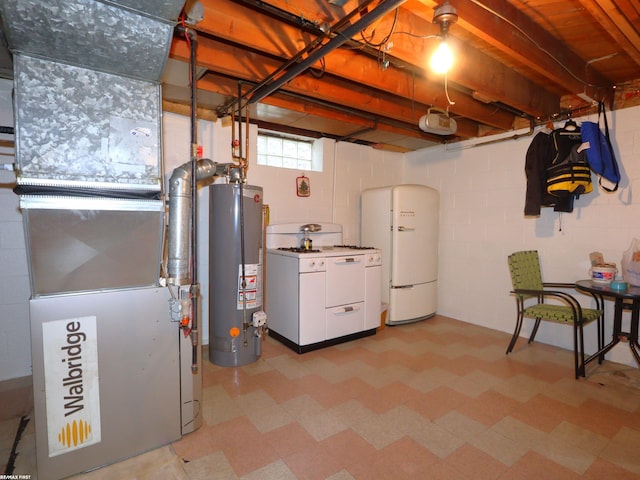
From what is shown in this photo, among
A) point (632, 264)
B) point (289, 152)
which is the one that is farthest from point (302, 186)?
point (632, 264)

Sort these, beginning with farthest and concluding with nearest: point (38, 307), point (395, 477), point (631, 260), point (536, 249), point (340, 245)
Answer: point (340, 245) < point (536, 249) < point (631, 260) < point (395, 477) < point (38, 307)

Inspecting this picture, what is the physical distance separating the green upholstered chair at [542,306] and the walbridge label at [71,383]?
3.17 m

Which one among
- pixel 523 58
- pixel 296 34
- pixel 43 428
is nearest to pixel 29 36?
pixel 296 34

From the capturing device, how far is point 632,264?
263 cm

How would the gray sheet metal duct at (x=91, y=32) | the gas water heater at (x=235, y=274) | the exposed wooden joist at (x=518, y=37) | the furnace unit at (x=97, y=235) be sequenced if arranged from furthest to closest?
the gas water heater at (x=235, y=274) < the exposed wooden joist at (x=518, y=37) < the furnace unit at (x=97, y=235) < the gray sheet metal duct at (x=91, y=32)

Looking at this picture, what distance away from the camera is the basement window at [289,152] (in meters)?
3.71

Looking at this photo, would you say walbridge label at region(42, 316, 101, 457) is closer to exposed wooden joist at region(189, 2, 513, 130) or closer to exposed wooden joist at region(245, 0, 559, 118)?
exposed wooden joist at region(189, 2, 513, 130)

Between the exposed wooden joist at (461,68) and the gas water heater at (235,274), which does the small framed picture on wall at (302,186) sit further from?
the exposed wooden joist at (461,68)

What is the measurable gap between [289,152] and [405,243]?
176 centimetres

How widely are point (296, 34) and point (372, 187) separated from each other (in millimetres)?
2561

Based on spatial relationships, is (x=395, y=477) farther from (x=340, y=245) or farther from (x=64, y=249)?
(x=340, y=245)

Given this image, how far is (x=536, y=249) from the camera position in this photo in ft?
11.1

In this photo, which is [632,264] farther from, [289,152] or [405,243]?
[289,152]

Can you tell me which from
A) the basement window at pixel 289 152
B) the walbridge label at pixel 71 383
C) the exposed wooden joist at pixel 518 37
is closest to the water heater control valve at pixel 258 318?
the walbridge label at pixel 71 383
